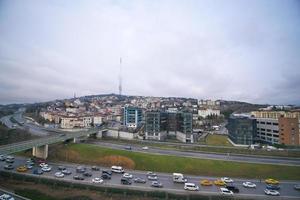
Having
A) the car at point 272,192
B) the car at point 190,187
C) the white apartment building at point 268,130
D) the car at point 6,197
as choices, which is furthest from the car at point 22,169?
the white apartment building at point 268,130

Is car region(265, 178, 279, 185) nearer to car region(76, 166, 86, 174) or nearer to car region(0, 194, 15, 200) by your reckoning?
car region(76, 166, 86, 174)

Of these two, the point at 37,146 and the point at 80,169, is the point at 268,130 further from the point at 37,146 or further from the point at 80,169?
the point at 37,146

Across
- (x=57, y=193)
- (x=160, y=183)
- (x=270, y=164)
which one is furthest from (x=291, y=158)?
(x=57, y=193)

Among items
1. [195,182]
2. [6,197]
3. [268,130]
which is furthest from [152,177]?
[268,130]

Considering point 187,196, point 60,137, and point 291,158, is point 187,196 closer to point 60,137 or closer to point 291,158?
point 291,158

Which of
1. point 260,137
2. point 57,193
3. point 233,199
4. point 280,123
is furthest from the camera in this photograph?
point 260,137

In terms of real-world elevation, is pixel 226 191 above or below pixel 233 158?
below

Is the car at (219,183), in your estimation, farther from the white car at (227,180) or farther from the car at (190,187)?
the car at (190,187)

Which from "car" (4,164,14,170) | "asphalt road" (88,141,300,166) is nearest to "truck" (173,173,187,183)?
"asphalt road" (88,141,300,166)
